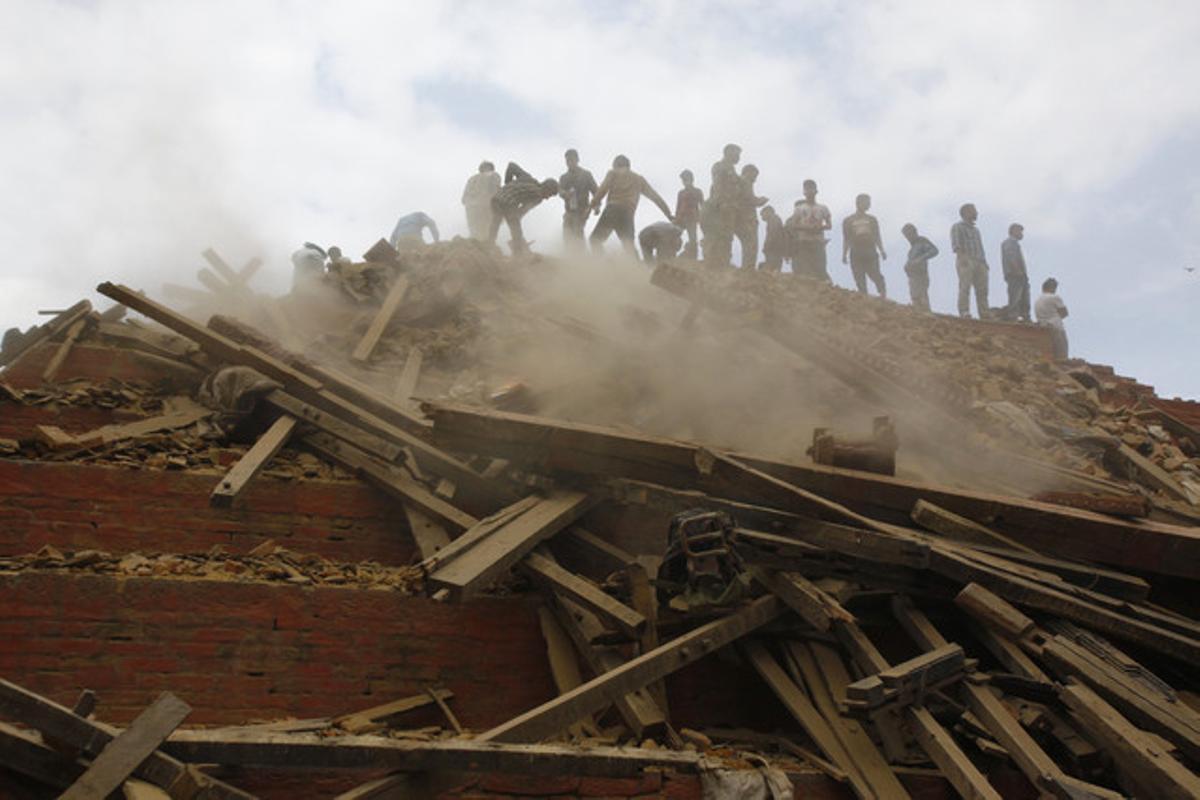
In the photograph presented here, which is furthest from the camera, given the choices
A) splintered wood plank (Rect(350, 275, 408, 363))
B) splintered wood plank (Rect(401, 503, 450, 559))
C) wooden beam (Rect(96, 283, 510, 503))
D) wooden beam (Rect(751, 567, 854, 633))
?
splintered wood plank (Rect(350, 275, 408, 363))

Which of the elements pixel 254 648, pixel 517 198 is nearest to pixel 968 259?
pixel 517 198

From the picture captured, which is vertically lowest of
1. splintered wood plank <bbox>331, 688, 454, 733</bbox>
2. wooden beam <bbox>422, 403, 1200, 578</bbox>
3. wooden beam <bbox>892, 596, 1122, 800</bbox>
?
splintered wood plank <bbox>331, 688, 454, 733</bbox>

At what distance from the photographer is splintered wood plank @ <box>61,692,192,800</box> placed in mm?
3031

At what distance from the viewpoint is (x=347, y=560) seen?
6.19 meters

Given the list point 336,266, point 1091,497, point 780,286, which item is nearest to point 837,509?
point 1091,497

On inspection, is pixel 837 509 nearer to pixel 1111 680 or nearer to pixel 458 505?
pixel 1111 680

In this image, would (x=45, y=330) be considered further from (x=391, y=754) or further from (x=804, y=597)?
(x=804, y=597)

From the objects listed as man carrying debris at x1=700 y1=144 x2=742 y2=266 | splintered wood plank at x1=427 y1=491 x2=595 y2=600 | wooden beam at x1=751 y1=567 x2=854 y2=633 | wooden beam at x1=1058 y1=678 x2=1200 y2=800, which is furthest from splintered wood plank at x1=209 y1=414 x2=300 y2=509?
man carrying debris at x1=700 y1=144 x2=742 y2=266

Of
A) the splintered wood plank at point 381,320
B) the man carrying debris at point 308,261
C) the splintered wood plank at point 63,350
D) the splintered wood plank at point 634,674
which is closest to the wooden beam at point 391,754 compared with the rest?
the splintered wood plank at point 634,674

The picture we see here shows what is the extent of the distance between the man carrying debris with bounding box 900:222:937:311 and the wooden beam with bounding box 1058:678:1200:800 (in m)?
12.6

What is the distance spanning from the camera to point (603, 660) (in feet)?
16.5

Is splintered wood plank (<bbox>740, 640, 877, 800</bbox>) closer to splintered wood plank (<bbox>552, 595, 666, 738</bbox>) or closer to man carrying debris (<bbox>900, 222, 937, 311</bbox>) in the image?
splintered wood plank (<bbox>552, 595, 666, 738</bbox>)

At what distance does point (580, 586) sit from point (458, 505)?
159cm

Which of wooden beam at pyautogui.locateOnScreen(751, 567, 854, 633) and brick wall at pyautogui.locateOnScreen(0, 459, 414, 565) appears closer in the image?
wooden beam at pyautogui.locateOnScreen(751, 567, 854, 633)
